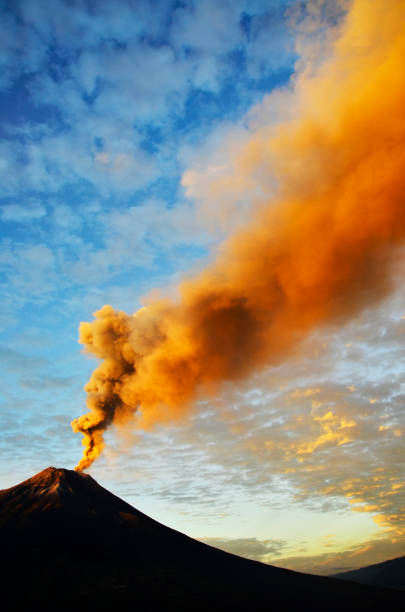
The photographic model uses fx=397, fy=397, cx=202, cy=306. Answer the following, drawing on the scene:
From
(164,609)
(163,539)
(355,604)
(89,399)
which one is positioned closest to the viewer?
(164,609)

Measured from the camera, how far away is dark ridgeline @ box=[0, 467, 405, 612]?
39.0 metres

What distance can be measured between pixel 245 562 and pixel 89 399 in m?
38.0

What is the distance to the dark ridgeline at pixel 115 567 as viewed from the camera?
39041 mm

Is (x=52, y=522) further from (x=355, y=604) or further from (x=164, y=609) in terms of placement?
(x=355, y=604)

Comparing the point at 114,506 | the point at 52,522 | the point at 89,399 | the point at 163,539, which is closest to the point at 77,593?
the point at 52,522

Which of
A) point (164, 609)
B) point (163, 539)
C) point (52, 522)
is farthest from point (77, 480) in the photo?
point (164, 609)

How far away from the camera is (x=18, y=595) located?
37.6 metres

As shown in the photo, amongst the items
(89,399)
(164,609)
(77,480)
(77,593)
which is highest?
(89,399)

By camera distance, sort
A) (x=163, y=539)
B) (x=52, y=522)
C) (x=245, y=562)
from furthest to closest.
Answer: (x=245, y=562) < (x=163, y=539) < (x=52, y=522)

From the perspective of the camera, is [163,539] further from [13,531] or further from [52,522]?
[13,531]

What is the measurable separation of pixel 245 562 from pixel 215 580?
1621 cm

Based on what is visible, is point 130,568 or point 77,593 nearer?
point 77,593

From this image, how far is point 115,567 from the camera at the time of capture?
45.2 m

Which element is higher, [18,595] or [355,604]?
[18,595]
